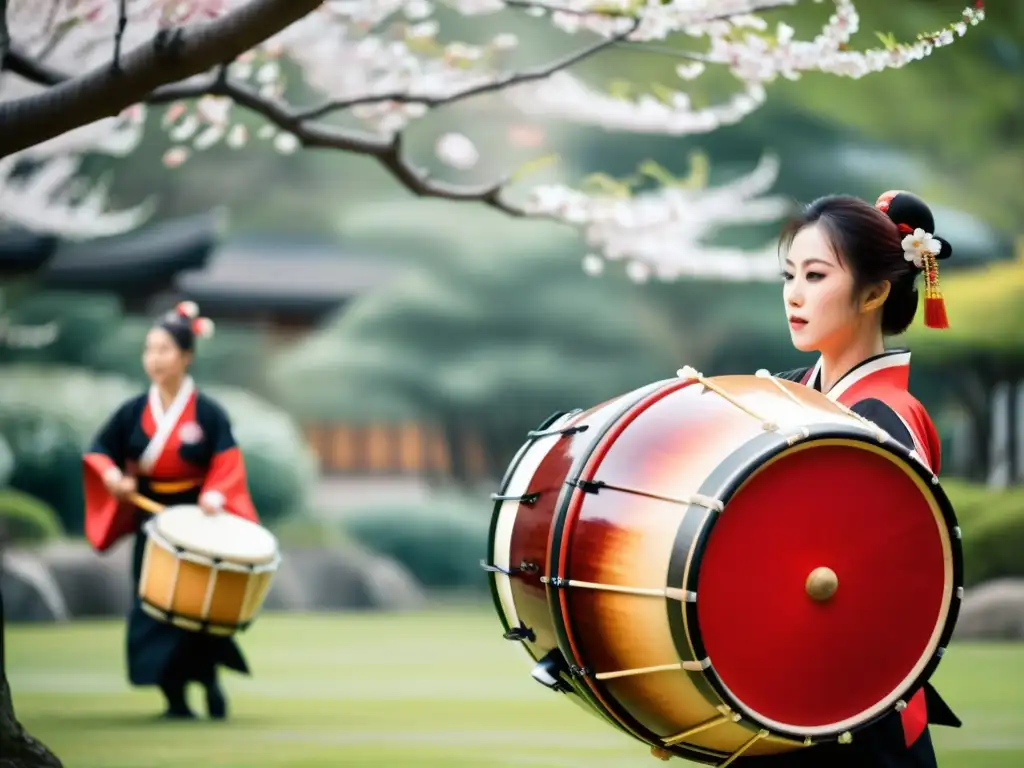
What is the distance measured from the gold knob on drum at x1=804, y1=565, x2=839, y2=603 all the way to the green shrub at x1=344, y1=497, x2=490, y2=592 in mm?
7591

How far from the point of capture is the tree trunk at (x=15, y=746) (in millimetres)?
2938

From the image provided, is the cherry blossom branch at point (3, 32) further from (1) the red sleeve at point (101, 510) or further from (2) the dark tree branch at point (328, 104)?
(1) the red sleeve at point (101, 510)

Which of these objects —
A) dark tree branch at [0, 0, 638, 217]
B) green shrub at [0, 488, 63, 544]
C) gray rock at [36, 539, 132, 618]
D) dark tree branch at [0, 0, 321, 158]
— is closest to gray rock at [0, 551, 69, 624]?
gray rock at [36, 539, 132, 618]

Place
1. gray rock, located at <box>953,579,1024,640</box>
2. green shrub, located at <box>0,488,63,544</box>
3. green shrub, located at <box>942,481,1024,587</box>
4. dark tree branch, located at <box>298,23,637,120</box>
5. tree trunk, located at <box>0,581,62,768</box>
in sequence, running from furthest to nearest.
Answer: green shrub, located at <box>0,488,63,544</box> < green shrub, located at <box>942,481,1024,587</box> < gray rock, located at <box>953,579,1024,640</box> < dark tree branch, located at <box>298,23,637,120</box> < tree trunk, located at <box>0,581,62,768</box>

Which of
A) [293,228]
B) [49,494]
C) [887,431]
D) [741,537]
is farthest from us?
[293,228]

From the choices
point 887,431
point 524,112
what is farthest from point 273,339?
point 887,431

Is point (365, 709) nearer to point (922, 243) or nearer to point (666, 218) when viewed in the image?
point (666, 218)

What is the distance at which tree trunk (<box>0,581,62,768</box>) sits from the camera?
2.94 metres

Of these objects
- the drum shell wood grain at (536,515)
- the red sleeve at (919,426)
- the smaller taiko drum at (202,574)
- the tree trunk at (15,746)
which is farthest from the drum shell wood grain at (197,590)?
the red sleeve at (919,426)

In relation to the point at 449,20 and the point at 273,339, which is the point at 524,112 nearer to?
the point at 449,20

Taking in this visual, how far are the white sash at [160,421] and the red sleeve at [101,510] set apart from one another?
0.37 ft

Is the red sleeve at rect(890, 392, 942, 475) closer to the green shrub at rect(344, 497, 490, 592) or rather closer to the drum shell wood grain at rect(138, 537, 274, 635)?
the drum shell wood grain at rect(138, 537, 274, 635)

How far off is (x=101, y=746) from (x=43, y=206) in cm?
658

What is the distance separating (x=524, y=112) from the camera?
9.88 meters
